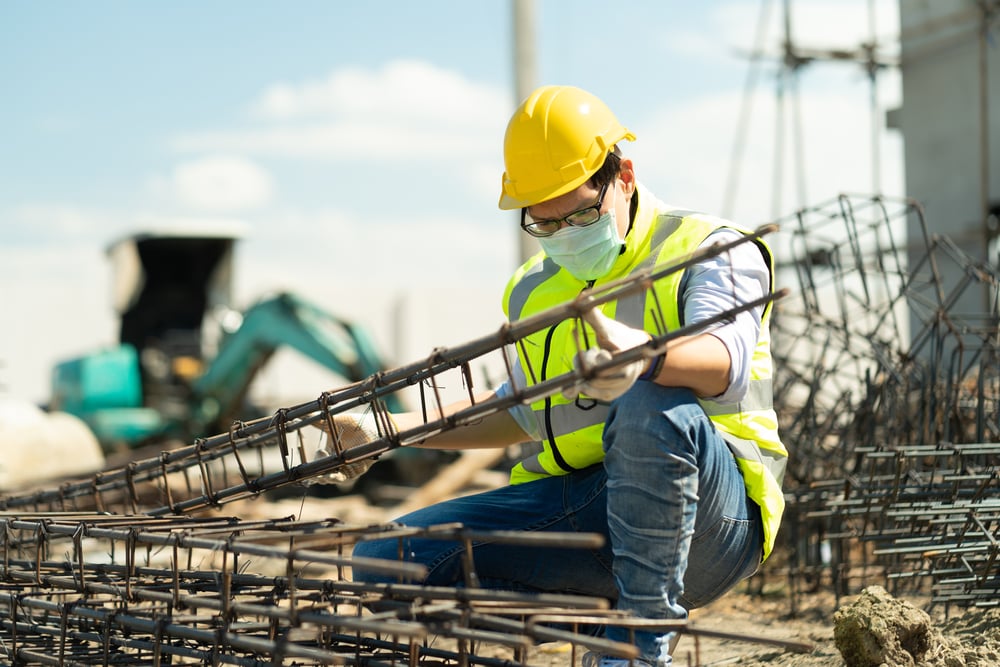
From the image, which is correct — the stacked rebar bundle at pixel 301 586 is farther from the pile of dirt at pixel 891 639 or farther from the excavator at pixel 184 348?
the excavator at pixel 184 348

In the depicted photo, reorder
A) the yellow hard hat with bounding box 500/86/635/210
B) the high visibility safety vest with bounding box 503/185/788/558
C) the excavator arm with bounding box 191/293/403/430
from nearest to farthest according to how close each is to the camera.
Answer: the high visibility safety vest with bounding box 503/185/788/558
the yellow hard hat with bounding box 500/86/635/210
the excavator arm with bounding box 191/293/403/430

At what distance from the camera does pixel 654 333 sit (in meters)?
2.87

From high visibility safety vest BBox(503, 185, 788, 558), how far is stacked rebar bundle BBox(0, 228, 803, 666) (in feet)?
0.94

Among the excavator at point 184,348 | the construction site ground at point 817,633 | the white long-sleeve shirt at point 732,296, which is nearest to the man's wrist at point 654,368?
the white long-sleeve shirt at point 732,296

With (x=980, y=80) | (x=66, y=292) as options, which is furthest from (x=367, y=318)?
(x=980, y=80)

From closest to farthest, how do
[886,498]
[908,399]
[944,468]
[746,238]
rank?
[746,238], [886,498], [944,468], [908,399]

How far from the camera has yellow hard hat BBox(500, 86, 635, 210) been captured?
2.90 m

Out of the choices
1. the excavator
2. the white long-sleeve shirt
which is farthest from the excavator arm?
the white long-sleeve shirt

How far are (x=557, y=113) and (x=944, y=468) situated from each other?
243 cm

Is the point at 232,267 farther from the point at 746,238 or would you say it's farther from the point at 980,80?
the point at 746,238

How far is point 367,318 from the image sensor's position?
28188mm

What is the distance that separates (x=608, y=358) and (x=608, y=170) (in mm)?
791

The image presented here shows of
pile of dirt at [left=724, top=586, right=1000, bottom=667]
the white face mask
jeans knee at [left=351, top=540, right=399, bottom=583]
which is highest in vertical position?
the white face mask

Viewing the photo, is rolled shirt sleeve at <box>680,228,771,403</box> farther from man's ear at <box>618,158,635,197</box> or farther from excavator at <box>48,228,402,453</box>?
excavator at <box>48,228,402,453</box>
